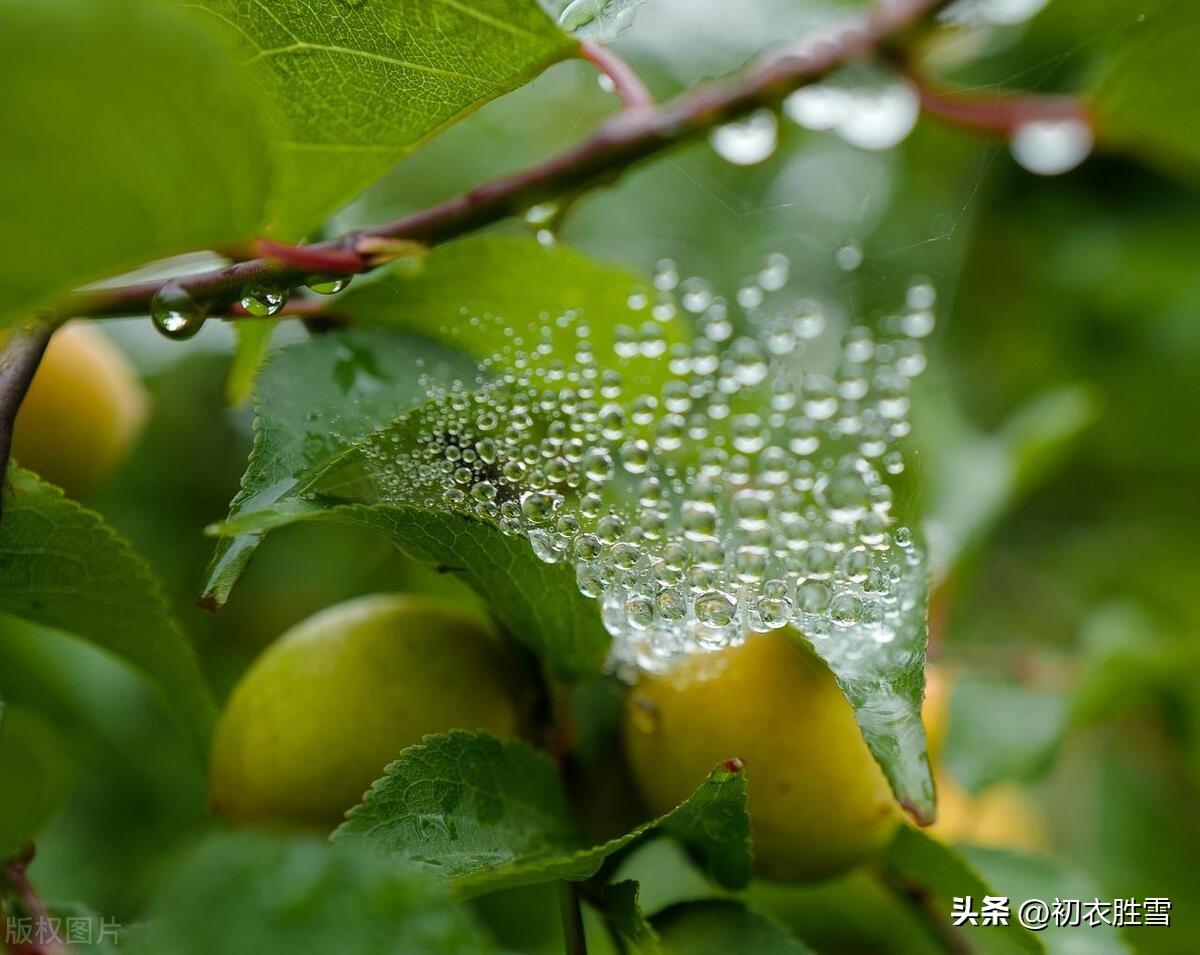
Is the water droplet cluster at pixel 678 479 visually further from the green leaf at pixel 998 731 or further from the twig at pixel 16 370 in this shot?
the green leaf at pixel 998 731

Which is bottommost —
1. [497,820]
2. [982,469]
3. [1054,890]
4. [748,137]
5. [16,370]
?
[1054,890]

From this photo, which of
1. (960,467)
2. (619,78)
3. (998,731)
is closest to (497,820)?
(619,78)

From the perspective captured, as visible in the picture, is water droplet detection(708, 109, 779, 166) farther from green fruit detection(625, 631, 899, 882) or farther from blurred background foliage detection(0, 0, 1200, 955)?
green fruit detection(625, 631, 899, 882)

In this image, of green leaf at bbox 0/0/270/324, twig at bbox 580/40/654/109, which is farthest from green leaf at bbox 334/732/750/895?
twig at bbox 580/40/654/109

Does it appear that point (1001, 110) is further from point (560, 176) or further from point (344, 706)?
point (344, 706)

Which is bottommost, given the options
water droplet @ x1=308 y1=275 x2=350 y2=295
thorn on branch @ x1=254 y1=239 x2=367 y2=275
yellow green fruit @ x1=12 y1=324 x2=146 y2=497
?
yellow green fruit @ x1=12 y1=324 x2=146 y2=497

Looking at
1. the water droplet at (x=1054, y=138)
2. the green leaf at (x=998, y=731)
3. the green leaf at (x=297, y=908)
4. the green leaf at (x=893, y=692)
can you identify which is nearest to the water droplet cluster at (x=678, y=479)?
the green leaf at (x=893, y=692)

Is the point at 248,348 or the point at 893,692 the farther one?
the point at 248,348
